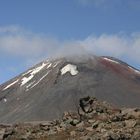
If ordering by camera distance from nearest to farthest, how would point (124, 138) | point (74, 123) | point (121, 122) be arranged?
point (124, 138) < point (121, 122) < point (74, 123)

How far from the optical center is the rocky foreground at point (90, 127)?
57281mm

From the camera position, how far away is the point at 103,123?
6216cm

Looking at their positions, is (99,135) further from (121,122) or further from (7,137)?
(7,137)

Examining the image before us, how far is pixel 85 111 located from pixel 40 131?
24.1 feet

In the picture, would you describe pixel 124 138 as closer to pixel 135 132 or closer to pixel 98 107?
pixel 135 132

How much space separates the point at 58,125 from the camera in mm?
68812

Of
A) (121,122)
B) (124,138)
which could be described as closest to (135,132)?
(124,138)

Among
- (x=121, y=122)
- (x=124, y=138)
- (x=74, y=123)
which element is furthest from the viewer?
(x=74, y=123)

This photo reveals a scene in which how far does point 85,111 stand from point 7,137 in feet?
37.4

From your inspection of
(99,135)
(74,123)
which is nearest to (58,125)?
(74,123)

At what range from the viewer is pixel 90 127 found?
62406 millimetres

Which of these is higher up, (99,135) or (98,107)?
(98,107)

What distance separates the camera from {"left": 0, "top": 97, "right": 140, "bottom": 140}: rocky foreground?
57281mm

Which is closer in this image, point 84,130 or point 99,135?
point 99,135
